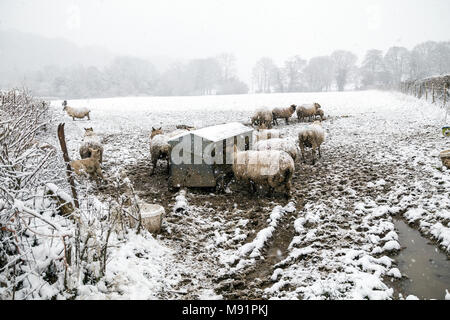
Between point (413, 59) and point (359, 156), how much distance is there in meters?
64.2

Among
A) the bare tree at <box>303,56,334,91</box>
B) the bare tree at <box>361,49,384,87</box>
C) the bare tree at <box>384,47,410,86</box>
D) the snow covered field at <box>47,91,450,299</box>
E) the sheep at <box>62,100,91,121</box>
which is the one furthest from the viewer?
the bare tree at <box>303,56,334,91</box>

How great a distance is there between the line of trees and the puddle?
6278cm

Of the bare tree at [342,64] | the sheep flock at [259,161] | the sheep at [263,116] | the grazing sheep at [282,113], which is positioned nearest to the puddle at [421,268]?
A: the sheep flock at [259,161]

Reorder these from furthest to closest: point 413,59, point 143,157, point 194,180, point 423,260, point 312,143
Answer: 1. point 413,59
2. point 143,157
3. point 312,143
4. point 194,180
5. point 423,260

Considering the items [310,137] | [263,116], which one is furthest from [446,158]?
[263,116]

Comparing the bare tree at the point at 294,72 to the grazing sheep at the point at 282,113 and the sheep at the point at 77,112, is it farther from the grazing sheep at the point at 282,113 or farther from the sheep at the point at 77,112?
the sheep at the point at 77,112

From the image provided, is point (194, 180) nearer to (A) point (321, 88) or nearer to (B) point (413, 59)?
(A) point (321, 88)

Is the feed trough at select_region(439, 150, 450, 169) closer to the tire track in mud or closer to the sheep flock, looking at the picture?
the tire track in mud

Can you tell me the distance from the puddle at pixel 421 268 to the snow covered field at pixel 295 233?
14cm

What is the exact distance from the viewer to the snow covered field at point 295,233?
3.67 metres

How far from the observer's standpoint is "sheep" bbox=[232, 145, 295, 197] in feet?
21.2

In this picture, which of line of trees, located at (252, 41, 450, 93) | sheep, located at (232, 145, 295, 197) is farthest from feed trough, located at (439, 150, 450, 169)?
line of trees, located at (252, 41, 450, 93)
